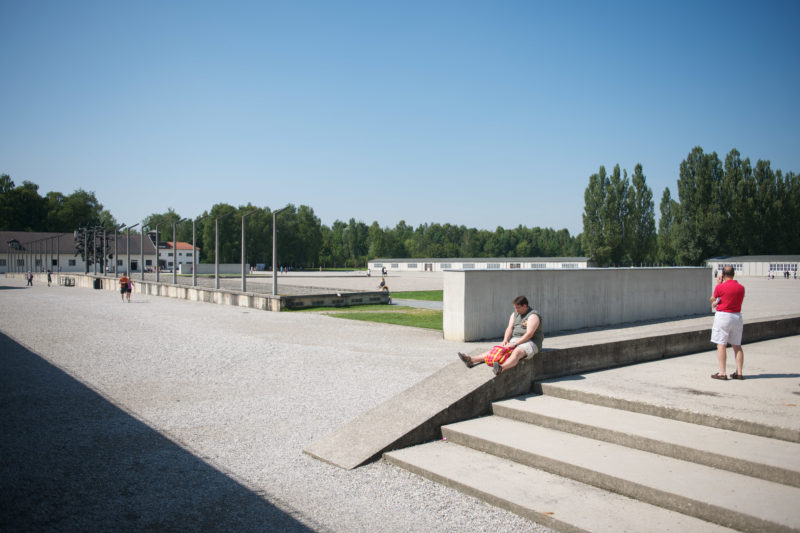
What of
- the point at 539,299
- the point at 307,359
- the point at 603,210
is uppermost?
the point at 603,210

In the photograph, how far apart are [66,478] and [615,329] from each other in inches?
514

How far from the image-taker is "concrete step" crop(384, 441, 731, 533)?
4387 mm

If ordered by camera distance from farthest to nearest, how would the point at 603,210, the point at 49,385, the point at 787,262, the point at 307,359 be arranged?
1. the point at 603,210
2. the point at 787,262
3. the point at 307,359
4. the point at 49,385

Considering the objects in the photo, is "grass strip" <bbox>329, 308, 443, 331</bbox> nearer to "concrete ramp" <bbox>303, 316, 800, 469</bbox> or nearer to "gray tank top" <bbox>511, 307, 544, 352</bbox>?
"concrete ramp" <bbox>303, 316, 800, 469</bbox>

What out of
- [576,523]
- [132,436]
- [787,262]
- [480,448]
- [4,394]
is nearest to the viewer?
[576,523]

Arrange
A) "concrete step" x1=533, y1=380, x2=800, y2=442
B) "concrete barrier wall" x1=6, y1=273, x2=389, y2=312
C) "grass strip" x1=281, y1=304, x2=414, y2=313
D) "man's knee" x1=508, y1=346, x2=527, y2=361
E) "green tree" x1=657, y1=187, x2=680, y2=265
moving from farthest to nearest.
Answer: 1. "green tree" x1=657, y1=187, x2=680, y2=265
2. "concrete barrier wall" x1=6, y1=273, x2=389, y2=312
3. "grass strip" x1=281, y1=304, x2=414, y2=313
4. "man's knee" x1=508, y1=346, x2=527, y2=361
5. "concrete step" x1=533, y1=380, x2=800, y2=442

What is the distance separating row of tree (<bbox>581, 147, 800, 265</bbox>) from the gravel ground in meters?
69.5

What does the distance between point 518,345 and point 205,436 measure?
13.5ft

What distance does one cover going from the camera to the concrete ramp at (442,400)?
20.5 ft

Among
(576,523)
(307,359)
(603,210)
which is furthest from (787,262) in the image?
(576,523)

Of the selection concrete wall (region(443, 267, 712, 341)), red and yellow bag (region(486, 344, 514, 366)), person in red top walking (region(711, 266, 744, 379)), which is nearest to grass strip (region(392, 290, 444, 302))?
concrete wall (region(443, 267, 712, 341))

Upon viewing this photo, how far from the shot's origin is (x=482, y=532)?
4.45 m

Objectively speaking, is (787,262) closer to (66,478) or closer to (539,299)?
(539,299)

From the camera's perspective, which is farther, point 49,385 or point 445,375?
point 49,385
